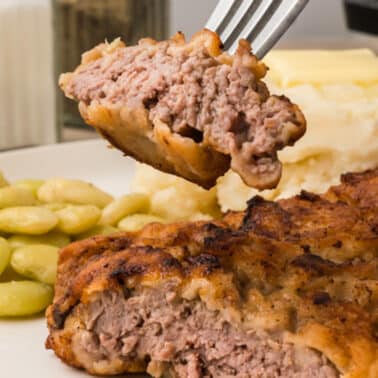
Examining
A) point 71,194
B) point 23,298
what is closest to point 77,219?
point 71,194

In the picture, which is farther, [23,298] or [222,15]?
[23,298]

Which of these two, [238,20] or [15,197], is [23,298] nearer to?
[15,197]

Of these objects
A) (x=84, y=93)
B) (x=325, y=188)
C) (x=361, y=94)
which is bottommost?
(x=325, y=188)

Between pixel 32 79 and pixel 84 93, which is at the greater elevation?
pixel 84 93

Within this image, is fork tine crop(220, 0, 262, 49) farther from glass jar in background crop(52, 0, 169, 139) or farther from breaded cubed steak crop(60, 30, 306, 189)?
glass jar in background crop(52, 0, 169, 139)

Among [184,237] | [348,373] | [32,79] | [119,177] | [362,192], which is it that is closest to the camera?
[348,373]

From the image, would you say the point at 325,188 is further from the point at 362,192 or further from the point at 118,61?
the point at 118,61

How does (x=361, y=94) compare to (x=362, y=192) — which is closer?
(x=362, y=192)

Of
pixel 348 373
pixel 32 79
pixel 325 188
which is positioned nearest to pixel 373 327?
pixel 348 373
